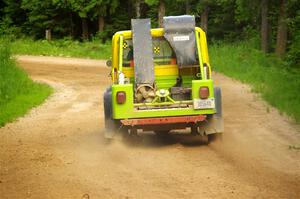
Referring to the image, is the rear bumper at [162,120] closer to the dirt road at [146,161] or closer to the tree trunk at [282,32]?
the dirt road at [146,161]

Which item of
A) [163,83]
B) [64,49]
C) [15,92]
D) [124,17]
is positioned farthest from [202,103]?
[124,17]

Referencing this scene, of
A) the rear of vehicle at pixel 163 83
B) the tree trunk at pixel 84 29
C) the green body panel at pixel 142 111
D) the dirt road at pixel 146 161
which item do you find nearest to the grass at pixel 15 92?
the dirt road at pixel 146 161

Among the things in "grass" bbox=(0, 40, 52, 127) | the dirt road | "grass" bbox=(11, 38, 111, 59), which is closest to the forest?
"grass" bbox=(11, 38, 111, 59)

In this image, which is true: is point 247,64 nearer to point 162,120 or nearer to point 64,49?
point 64,49

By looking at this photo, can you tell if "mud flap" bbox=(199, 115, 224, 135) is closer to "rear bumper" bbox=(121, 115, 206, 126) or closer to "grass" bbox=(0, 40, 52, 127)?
"rear bumper" bbox=(121, 115, 206, 126)

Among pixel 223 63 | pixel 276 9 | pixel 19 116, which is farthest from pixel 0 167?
pixel 276 9

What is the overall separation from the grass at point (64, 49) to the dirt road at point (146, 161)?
60.8ft

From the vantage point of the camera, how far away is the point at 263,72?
77.8ft

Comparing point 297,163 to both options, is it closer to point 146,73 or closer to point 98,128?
point 146,73

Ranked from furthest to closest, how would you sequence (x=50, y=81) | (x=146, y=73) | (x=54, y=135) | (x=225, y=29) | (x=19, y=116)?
(x=225, y=29), (x=50, y=81), (x=19, y=116), (x=54, y=135), (x=146, y=73)

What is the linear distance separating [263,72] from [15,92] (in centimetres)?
930

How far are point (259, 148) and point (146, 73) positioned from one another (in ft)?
8.08

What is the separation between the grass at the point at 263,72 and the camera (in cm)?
1678

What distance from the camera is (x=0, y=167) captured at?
994cm
